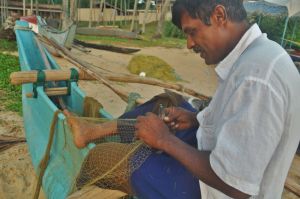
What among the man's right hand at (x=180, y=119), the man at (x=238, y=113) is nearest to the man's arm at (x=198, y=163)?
the man at (x=238, y=113)

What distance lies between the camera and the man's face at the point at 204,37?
1.38 metres

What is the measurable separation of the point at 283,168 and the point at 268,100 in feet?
1.21

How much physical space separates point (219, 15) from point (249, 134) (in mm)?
481

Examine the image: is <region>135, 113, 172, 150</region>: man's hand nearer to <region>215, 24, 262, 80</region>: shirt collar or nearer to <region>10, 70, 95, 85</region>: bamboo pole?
<region>215, 24, 262, 80</region>: shirt collar

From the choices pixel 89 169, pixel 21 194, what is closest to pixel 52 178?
pixel 89 169

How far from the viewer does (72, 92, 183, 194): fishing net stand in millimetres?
1703

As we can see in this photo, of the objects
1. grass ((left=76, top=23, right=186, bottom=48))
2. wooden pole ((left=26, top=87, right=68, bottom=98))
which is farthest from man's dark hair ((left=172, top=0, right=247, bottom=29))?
grass ((left=76, top=23, right=186, bottom=48))

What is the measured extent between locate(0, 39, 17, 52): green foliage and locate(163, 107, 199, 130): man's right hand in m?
8.81

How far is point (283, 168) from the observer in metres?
1.36

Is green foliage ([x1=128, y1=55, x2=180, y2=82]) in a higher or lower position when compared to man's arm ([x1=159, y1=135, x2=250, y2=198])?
lower

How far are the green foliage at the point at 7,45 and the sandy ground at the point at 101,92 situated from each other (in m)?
1.81

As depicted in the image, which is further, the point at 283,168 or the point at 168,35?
the point at 168,35

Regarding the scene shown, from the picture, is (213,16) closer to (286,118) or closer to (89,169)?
(286,118)

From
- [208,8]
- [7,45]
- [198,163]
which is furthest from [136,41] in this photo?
[198,163]
